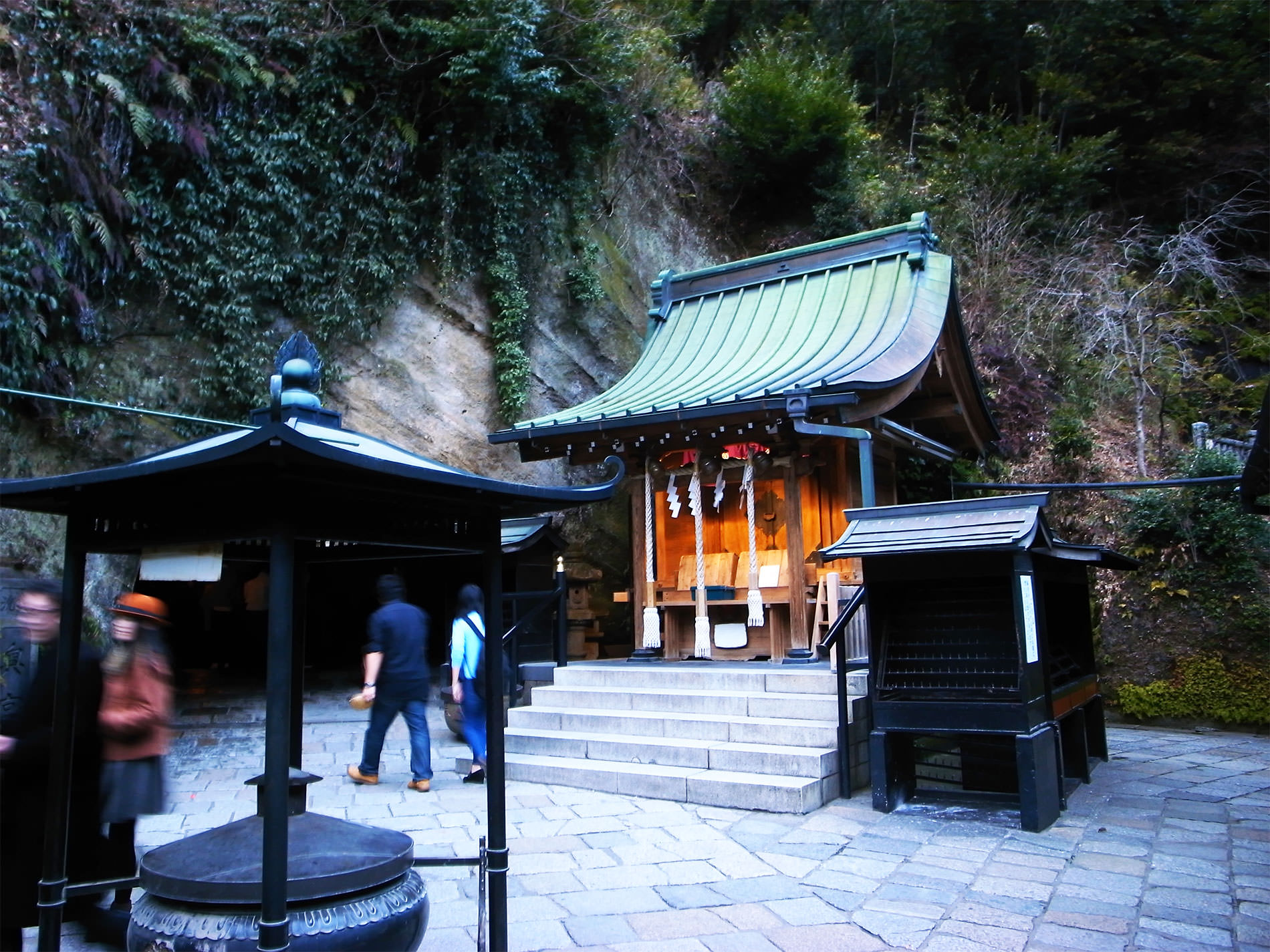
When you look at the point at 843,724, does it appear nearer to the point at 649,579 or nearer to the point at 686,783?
the point at 686,783

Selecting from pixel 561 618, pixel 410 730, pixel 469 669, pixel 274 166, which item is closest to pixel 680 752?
pixel 469 669

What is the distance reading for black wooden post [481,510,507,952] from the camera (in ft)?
12.0

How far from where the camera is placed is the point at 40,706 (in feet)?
12.5

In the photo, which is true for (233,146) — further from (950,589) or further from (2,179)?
(950,589)

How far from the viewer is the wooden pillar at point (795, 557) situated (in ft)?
31.0

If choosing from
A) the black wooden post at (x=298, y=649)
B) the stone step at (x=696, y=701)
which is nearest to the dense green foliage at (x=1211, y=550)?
the stone step at (x=696, y=701)

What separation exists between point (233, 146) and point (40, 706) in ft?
32.4

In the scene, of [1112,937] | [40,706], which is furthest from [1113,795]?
[40,706]

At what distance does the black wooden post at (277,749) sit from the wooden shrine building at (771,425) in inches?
246

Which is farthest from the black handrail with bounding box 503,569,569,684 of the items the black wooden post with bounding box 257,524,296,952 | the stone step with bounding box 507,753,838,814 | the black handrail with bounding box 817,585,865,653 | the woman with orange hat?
the black wooden post with bounding box 257,524,296,952

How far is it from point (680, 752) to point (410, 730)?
217cm

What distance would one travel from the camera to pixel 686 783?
6.70 metres

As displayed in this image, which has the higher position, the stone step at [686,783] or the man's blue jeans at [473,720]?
the man's blue jeans at [473,720]

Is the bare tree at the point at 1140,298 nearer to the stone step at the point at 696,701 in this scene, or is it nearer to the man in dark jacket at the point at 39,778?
the stone step at the point at 696,701
